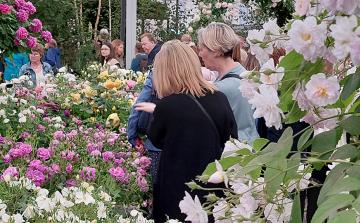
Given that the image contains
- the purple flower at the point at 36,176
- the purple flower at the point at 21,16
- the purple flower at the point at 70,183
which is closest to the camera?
the purple flower at the point at 36,176

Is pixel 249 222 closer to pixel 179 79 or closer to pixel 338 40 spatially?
pixel 338 40

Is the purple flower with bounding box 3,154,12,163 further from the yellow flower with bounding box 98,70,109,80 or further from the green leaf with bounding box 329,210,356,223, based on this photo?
the green leaf with bounding box 329,210,356,223

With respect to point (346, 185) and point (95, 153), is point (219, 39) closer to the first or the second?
point (95, 153)

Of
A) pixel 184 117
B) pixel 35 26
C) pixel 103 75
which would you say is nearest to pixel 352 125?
pixel 184 117

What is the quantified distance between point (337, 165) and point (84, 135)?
10.4ft

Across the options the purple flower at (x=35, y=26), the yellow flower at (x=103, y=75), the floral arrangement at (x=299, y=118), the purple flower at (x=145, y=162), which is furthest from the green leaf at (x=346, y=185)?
the yellow flower at (x=103, y=75)

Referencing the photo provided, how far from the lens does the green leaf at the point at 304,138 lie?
45.1 inches

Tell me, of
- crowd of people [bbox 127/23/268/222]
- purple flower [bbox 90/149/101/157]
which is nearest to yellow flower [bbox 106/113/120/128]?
purple flower [bbox 90/149/101/157]

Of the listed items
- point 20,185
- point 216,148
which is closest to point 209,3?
point 216,148

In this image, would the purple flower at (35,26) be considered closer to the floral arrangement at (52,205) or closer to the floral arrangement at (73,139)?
the floral arrangement at (73,139)

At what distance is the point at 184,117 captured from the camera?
3.28 m

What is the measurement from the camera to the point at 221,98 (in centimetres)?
338

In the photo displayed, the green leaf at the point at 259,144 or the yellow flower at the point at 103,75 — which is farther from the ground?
the green leaf at the point at 259,144

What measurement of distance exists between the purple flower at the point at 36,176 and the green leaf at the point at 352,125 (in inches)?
83.7
